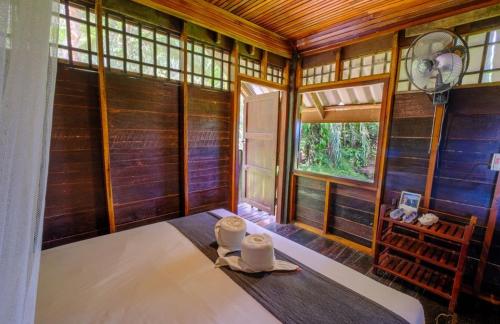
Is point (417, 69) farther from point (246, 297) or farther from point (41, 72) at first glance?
point (41, 72)

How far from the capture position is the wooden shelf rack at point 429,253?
1.81m

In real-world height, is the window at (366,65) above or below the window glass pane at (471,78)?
above

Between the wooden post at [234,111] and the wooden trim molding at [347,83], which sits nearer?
the wooden trim molding at [347,83]

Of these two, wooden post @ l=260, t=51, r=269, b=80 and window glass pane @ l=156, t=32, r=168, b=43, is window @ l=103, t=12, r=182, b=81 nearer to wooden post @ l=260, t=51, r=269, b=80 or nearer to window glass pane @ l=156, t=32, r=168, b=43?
window glass pane @ l=156, t=32, r=168, b=43

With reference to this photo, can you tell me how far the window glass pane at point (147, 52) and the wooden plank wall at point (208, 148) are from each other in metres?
0.45

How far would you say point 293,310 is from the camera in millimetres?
1048

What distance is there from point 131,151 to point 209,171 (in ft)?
2.81

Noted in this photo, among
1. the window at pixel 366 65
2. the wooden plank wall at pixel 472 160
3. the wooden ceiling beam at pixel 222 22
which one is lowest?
the wooden plank wall at pixel 472 160

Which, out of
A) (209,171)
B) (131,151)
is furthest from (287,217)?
(131,151)

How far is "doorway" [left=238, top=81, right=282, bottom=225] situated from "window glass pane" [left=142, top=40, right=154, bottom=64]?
1.57 meters

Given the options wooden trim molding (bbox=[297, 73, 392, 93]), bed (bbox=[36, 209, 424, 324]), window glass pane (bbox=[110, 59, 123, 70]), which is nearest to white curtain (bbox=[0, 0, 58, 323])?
bed (bbox=[36, 209, 424, 324])

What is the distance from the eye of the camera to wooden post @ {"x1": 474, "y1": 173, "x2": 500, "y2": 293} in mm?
1841

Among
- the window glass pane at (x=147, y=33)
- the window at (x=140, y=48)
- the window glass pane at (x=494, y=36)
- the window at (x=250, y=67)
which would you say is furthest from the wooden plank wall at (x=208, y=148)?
the window glass pane at (x=494, y=36)

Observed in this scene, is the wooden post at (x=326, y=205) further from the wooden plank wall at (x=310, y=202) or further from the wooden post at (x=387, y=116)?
the wooden post at (x=387, y=116)
